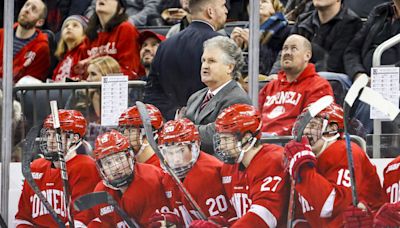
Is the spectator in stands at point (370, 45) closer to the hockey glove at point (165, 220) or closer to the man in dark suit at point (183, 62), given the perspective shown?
the man in dark suit at point (183, 62)

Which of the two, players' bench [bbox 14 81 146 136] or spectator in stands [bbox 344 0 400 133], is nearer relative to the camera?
spectator in stands [bbox 344 0 400 133]

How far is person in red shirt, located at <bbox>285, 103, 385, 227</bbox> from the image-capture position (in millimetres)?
6305

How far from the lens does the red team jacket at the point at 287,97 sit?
6465 mm

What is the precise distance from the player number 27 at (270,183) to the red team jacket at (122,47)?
0.99 m

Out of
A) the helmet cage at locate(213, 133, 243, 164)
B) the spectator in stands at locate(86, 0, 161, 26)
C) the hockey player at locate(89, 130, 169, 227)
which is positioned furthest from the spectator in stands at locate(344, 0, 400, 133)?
the spectator in stands at locate(86, 0, 161, 26)

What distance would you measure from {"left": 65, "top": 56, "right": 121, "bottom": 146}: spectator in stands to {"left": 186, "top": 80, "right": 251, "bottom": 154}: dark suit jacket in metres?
0.57

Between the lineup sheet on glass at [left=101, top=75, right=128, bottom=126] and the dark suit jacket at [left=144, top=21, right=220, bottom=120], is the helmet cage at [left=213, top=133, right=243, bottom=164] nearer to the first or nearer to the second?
the dark suit jacket at [left=144, top=21, right=220, bottom=120]

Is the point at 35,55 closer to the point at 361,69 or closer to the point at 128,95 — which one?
the point at 128,95

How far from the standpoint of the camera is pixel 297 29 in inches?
261

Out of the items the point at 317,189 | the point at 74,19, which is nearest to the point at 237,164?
the point at 317,189

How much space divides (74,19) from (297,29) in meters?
1.41

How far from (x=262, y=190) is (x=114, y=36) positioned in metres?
1.40

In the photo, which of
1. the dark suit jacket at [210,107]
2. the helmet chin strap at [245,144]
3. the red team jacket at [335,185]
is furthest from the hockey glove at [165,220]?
the red team jacket at [335,185]

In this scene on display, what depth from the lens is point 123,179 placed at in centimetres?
698
